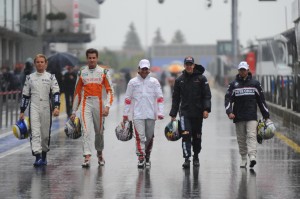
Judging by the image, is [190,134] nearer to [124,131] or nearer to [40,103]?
[124,131]

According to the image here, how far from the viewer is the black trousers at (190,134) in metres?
15.3

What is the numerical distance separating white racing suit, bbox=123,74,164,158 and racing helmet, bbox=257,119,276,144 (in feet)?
5.01

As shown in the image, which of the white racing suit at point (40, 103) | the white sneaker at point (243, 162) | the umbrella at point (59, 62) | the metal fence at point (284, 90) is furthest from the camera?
the umbrella at point (59, 62)

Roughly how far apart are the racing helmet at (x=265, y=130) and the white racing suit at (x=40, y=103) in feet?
10.4

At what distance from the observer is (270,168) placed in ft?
49.5

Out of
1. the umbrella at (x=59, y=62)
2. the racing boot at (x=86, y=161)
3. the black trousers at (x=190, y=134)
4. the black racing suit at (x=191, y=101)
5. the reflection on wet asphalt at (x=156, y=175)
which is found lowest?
the reflection on wet asphalt at (x=156, y=175)

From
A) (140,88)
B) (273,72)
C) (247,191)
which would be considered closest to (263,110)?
(140,88)

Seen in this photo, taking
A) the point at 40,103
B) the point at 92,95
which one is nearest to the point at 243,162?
the point at 92,95

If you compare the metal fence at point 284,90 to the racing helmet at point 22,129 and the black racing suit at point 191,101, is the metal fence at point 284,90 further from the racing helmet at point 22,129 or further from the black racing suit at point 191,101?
the racing helmet at point 22,129

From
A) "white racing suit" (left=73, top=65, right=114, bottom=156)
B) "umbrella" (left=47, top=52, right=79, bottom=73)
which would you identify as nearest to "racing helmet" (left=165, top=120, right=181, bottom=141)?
"white racing suit" (left=73, top=65, right=114, bottom=156)

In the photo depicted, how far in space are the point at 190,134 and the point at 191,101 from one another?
0.51 m

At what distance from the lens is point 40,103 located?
15625mm

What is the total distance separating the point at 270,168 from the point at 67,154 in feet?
13.9

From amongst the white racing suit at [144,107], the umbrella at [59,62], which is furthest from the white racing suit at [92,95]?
the umbrella at [59,62]
